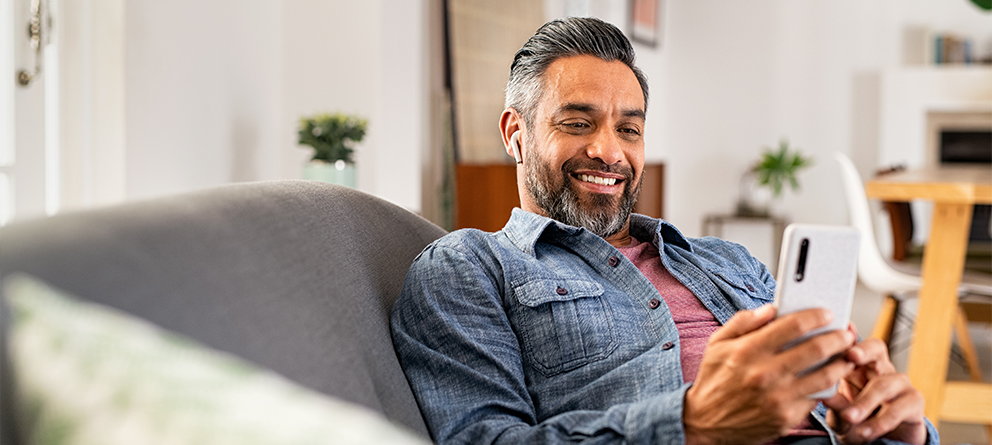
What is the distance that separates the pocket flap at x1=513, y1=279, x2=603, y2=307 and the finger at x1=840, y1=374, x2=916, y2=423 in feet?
1.13

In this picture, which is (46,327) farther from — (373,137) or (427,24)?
(427,24)

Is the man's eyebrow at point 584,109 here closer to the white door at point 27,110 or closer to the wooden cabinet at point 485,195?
the white door at point 27,110

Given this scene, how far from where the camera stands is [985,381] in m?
3.32

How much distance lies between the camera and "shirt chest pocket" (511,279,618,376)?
992 mm

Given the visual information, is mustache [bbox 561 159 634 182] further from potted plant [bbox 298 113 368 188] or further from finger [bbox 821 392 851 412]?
potted plant [bbox 298 113 368 188]

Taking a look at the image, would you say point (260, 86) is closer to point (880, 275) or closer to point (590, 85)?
point (590, 85)

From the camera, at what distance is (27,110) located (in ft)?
5.96

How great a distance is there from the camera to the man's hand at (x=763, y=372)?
70 cm

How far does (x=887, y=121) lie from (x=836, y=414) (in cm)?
578

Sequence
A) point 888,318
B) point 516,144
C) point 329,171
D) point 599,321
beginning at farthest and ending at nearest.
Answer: point 888,318 → point 329,171 → point 516,144 → point 599,321

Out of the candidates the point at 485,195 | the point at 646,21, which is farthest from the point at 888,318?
the point at 646,21

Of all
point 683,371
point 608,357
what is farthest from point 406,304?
point 683,371

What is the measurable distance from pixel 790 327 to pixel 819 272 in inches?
2.5

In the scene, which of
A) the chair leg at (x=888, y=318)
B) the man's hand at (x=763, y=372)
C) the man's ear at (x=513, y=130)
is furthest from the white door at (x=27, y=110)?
the chair leg at (x=888, y=318)
